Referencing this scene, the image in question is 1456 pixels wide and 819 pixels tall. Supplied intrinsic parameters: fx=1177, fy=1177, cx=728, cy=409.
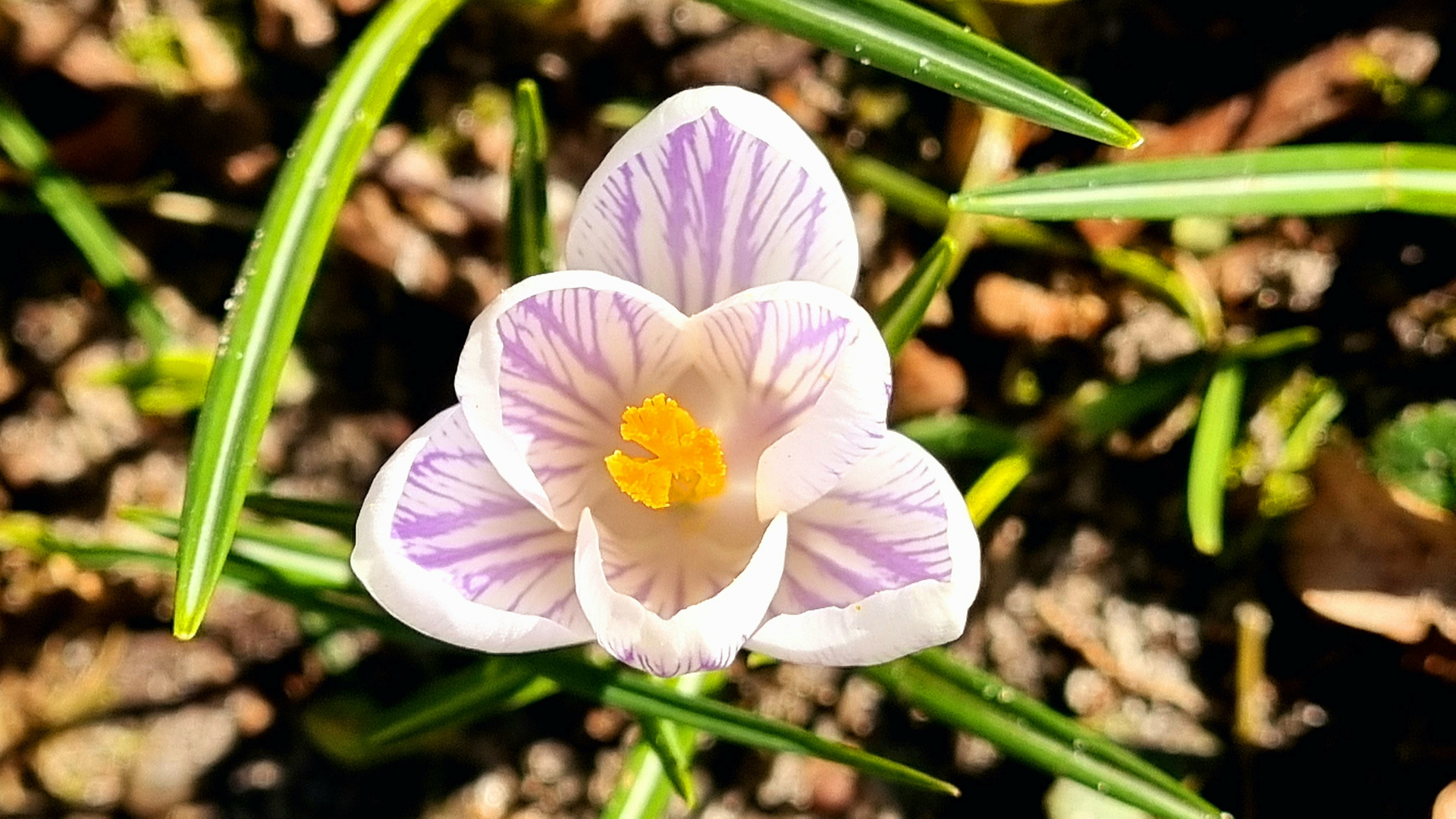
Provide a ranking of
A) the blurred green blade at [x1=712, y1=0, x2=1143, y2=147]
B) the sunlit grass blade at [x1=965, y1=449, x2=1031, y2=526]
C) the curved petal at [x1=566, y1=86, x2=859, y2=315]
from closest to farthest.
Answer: the curved petal at [x1=566, y1=86, x2=859, y2=315], the blurred green blade at [x1=712, y1=0, x2=1143, y2=147], the sunlit grass blade at [x1=965, y1=449, x2=1031, y2=526]

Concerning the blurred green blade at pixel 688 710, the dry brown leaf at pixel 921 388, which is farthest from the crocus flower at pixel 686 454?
the dry brown leaf at pixel 921 388

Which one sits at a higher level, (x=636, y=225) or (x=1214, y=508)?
(x=636, y=225)

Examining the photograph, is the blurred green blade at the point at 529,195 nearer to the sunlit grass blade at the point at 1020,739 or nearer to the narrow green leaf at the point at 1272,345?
the sunlit grass blade at the point at 1020,739

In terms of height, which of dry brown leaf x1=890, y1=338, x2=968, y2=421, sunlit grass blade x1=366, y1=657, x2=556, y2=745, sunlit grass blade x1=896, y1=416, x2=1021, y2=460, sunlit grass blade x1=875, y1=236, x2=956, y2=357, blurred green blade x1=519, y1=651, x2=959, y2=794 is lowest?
sunlit grass blade x1=366, y1=657, x2=556, y2=745

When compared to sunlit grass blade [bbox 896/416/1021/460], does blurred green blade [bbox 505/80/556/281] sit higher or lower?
higher

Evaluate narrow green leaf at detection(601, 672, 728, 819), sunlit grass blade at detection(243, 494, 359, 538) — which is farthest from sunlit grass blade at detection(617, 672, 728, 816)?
sunlit grass blade at detection(243, 494, 359, 538)

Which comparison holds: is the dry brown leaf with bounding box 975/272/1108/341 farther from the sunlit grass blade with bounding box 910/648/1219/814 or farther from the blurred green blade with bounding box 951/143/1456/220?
the sunlit grass blade with bounding box 910/648/1219/814

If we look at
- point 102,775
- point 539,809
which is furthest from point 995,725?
point 102,775

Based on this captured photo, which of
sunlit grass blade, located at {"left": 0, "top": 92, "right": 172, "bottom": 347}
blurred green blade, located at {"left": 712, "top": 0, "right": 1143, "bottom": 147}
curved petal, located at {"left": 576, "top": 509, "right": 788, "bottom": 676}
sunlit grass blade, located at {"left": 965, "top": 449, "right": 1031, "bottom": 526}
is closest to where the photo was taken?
curved petal, located at {"left": 576, "top": 509, "right": 788, "bottom": 676}

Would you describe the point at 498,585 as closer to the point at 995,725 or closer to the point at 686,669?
the point at 686,669
